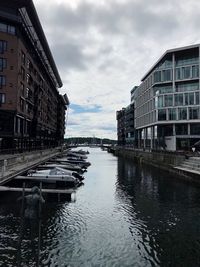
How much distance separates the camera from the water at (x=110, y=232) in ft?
47.5

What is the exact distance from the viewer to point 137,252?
1558 cm

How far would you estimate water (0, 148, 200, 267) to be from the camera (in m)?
14.5

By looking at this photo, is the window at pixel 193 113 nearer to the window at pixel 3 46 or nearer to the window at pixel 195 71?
the window at pixel 195 71

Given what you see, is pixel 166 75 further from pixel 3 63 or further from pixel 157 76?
pixel 3 63

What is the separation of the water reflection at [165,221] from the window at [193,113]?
2240 inches

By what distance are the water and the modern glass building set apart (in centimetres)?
6267

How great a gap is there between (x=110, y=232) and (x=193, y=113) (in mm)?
78104

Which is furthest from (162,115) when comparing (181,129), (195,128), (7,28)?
(7,28)

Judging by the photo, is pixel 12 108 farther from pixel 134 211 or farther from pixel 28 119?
pixel 134 211

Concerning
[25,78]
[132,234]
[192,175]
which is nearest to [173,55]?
[25,78]

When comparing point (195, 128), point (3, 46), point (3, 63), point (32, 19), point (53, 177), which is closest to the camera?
point (53, 177)

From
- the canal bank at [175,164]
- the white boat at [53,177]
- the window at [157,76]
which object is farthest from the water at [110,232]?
the window at [157,76]

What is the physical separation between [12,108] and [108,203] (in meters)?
39.0

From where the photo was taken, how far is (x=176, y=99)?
94.0m
